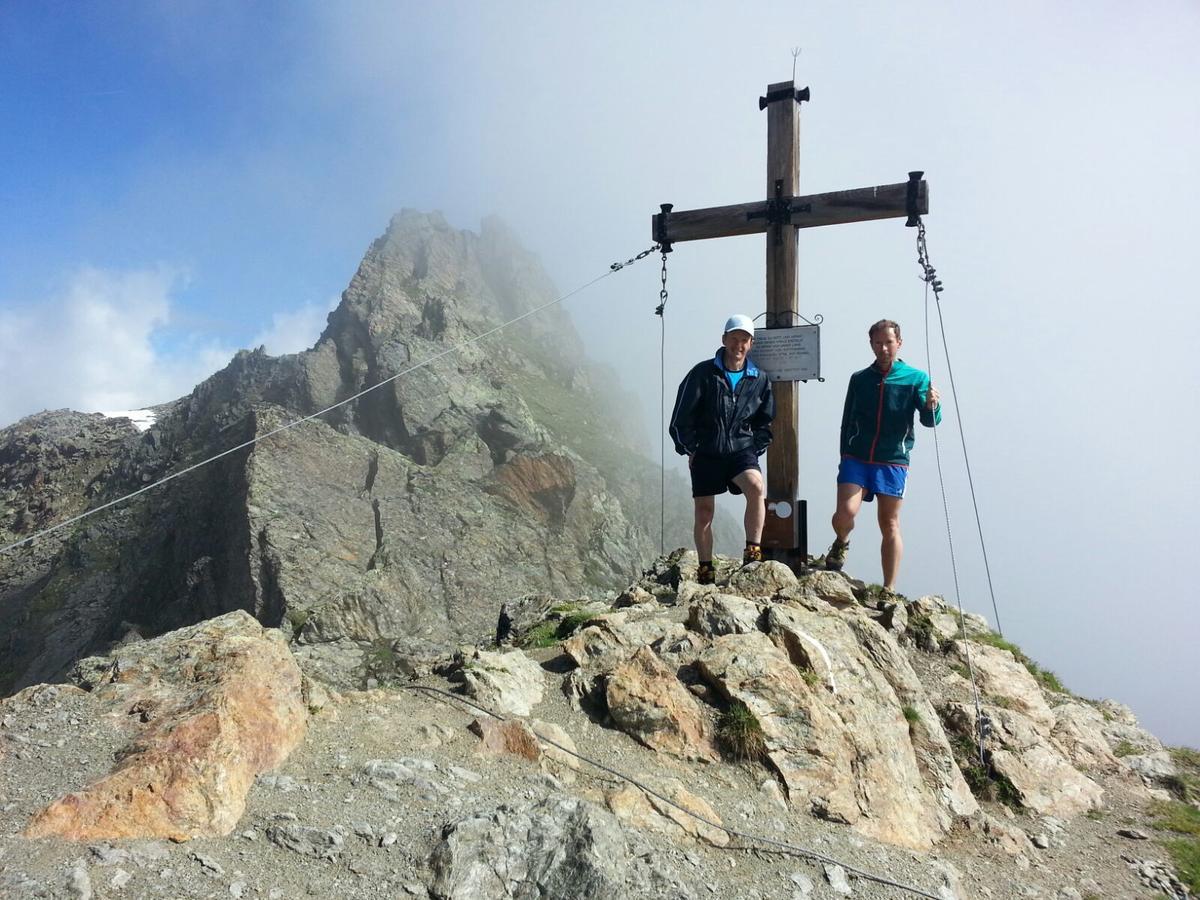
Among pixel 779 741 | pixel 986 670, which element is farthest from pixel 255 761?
pixel 986 670

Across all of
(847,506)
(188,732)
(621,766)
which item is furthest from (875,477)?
(188,732)

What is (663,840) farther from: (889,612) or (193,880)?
(889,612)

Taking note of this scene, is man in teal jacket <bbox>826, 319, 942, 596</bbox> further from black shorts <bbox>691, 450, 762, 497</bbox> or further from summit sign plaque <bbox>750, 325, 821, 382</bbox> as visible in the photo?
black shorts <bbox>691, 450, 762, 497</bbox>

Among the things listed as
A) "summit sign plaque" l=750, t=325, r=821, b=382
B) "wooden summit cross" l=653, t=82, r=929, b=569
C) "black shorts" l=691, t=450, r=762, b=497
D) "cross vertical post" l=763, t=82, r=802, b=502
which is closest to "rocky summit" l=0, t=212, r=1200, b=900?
"wooden summit cross" l=653, t=82, r=929, b=569

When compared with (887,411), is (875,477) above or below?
below

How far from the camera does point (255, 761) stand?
434 cm

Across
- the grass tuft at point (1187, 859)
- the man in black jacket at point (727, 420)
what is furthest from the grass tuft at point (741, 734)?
the grass tuft at point (1187, 859)

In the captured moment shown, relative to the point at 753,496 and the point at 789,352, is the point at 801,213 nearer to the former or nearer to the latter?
the point at 789,352

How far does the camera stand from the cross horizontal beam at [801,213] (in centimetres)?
980

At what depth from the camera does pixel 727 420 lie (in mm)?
8375

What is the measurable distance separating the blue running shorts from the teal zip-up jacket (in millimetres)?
76

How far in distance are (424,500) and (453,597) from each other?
8423mm

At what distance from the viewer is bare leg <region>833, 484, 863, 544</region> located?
8906 mm

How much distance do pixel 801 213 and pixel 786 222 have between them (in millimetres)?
236
